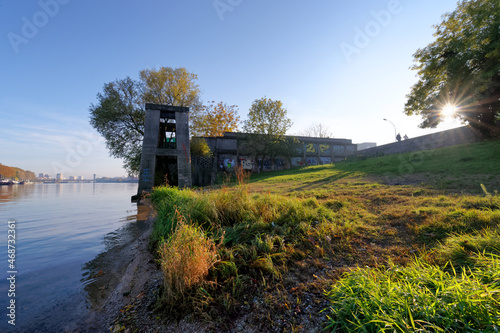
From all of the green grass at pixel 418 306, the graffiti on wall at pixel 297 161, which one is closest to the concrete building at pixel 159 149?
the green grass at pixel 418 306

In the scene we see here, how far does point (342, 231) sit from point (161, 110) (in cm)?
1659

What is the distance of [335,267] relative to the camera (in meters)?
2.61

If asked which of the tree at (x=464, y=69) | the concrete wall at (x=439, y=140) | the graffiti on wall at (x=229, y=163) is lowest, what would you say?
the graffiti on wall at (x=229, y=163)

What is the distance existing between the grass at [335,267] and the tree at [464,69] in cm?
1365

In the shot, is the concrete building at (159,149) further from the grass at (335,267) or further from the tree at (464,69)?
the tree at (464,69)

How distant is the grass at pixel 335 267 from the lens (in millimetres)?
1521

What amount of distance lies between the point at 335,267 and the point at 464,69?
19.1m

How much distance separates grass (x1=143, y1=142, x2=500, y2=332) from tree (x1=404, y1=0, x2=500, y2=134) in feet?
44.8

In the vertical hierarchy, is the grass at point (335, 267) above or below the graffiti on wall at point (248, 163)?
below

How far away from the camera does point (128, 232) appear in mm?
6473

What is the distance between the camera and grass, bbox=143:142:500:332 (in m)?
1.52

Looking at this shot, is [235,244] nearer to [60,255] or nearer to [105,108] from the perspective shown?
[60,255]

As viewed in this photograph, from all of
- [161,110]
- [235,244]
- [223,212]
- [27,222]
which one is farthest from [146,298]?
[161,110]

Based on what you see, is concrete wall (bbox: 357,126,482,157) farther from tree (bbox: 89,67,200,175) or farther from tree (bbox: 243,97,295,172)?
tree (bbox: 89,67,200,175)
